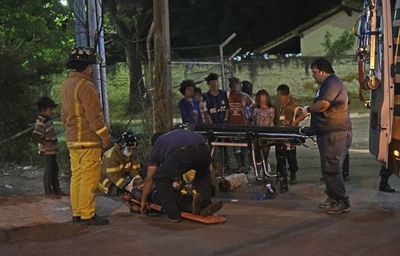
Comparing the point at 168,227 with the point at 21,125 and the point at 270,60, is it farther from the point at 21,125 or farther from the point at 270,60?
the point at 270,60

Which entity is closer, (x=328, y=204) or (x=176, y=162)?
(x=176, y=162)

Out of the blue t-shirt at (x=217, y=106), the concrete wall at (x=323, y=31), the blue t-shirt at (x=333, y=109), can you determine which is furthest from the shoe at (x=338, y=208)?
the concrete wall at (x=323, y=31)

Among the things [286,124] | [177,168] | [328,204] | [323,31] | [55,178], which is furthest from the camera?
[323,31]

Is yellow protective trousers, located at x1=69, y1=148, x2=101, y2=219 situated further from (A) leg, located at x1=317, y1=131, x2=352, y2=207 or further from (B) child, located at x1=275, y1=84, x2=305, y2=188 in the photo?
(B) child, located at x1=275, y1=84, x2=305, y2=188

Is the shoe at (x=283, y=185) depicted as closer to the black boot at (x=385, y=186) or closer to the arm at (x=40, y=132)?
the black boot at (x=385, y=186)

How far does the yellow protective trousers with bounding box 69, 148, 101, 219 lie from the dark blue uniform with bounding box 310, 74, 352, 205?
8.35 ft

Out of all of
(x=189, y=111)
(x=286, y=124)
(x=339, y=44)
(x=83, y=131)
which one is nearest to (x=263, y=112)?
(x=286, y=124)

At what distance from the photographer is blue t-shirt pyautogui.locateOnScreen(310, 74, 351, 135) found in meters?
7.16

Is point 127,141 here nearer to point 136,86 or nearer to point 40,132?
point 40,132

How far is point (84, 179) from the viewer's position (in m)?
6.99

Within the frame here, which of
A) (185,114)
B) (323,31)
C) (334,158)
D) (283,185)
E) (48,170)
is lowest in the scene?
(283,185)

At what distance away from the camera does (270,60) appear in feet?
90.6

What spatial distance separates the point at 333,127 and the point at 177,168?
72.6 inches

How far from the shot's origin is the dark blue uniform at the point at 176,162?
693cm
